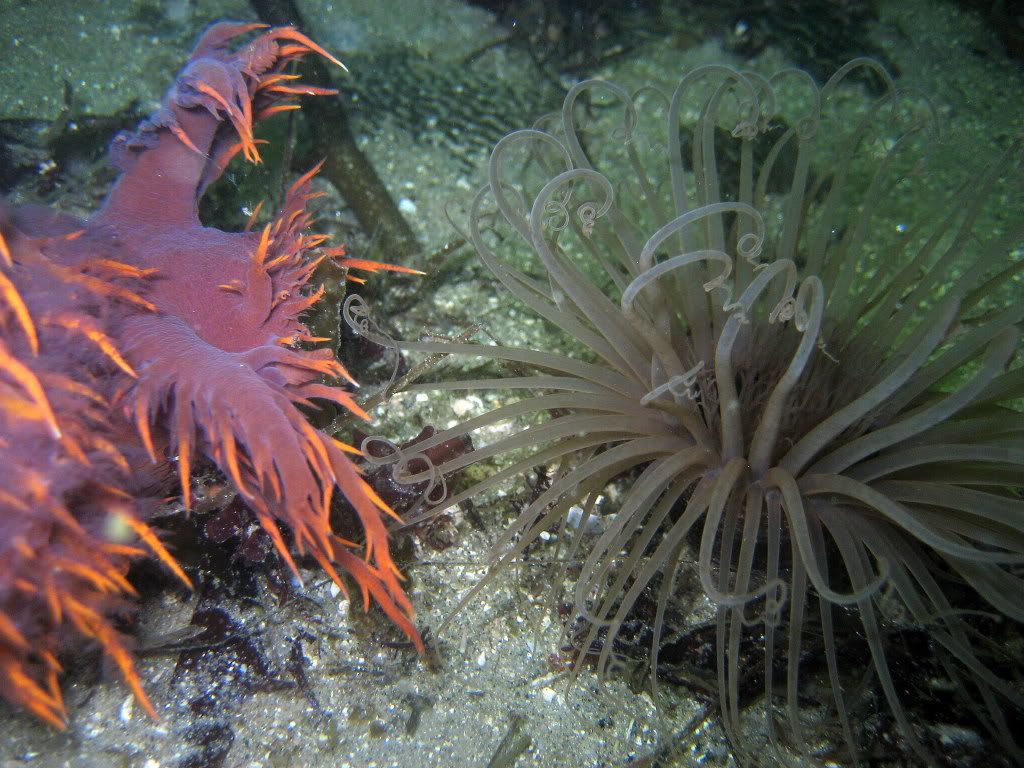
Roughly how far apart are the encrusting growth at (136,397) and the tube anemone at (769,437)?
549 mm

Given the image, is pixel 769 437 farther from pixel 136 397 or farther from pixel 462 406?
pixel 136 397

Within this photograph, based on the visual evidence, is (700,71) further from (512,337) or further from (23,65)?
(23,65)

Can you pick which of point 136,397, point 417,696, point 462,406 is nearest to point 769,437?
point 462,406

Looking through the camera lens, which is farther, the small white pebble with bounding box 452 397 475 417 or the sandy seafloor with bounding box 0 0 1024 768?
the small white pebble with bounding box 452 397 475 417

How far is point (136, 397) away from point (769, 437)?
2.00 meters

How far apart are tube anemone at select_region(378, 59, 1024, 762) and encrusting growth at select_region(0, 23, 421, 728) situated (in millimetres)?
549

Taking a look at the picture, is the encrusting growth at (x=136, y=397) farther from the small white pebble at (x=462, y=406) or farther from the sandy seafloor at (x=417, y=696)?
the small white pebble at (x=462, y=406)

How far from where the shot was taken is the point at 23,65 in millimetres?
4188

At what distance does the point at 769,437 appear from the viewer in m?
2.17

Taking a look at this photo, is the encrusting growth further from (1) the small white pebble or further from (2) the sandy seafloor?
(1) the small white pebble

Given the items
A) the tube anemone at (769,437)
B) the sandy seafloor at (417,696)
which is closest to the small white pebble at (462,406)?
the sandy seafloor at (417,696)

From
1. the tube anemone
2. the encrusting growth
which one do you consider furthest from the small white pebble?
the encrusting growth

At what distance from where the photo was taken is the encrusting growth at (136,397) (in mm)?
1483

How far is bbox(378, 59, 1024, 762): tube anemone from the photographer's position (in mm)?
1959
